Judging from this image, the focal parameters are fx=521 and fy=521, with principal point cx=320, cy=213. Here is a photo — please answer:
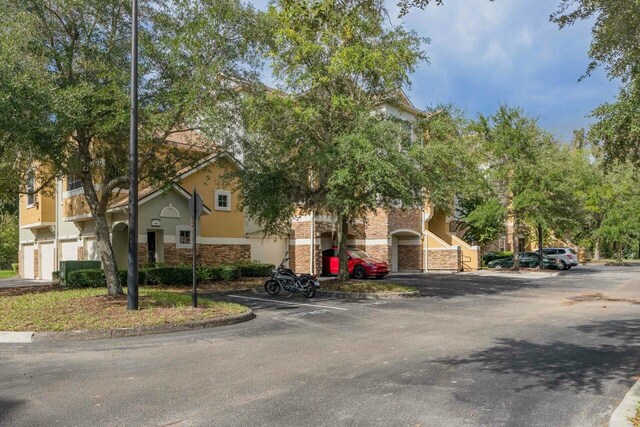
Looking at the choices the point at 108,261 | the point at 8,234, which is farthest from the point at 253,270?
the point at 8,234

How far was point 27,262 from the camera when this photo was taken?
32.2 m

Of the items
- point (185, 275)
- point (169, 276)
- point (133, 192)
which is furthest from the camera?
point (185, 275)

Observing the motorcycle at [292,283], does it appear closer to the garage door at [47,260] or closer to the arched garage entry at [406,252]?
the garage door at [47,260]

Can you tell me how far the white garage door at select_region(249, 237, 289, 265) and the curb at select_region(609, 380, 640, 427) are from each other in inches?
890

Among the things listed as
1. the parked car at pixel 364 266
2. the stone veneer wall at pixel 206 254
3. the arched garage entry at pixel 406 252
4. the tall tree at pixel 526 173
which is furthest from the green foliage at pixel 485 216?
the stone veneer wall at pixel 206 254

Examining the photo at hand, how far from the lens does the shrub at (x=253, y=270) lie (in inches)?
917

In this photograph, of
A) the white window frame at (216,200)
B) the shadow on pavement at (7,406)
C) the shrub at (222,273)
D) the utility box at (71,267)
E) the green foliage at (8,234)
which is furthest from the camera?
the green foliage at (8,234)

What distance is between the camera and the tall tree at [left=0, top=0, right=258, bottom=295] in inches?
484

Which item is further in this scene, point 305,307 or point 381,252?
point 381,252

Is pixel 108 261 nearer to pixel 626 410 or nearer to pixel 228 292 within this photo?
pixel 228 292

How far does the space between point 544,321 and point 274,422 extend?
9128 mm

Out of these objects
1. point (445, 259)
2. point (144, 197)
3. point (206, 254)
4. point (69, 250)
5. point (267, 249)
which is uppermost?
point (144, 197)

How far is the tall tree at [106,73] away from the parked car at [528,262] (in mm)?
26899

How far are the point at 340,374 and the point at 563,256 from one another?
3418 cm
